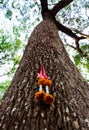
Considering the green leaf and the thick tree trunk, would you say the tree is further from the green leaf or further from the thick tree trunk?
the green leaf

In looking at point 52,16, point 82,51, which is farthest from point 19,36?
point 52,16

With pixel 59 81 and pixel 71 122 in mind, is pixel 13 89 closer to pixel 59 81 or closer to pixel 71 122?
pixel 59 81

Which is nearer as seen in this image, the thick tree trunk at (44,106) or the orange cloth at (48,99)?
the thick tree trunk at (44,106)

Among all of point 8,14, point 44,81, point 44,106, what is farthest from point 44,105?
point 8,14

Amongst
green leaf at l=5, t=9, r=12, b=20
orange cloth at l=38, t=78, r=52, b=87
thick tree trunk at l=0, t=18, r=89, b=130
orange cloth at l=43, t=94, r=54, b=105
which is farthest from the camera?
green leaf at l=5, t=9, r=12, b=20

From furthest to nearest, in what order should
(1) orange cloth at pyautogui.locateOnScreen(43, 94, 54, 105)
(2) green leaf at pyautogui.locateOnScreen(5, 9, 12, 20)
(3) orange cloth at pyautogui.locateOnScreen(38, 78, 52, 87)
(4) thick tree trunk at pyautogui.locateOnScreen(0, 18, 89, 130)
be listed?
1. (2) green leaf at pyautogui.locateOnScreen(5, 9, 12, 20)
2. (3) orange cloth at pyautogui.locateOnScreen(38, 78, 52, 87)
3. (1) orange cloth at pyautogui.locateOnScreen(43, 94, 54, 105)
4. (4) thick tree trunk at pyautogui.locateOnScreen(0, 18, 89, 130)

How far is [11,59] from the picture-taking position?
52.3ft

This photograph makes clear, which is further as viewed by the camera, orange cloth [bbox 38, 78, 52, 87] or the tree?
orange cloth [bbox 38, 78, 52, 87]

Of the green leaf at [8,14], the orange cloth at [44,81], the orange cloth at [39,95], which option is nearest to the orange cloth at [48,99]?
the orange cloth at [39,95]

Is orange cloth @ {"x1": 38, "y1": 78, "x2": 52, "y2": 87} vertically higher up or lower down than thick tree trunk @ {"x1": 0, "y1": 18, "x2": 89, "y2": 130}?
higher up

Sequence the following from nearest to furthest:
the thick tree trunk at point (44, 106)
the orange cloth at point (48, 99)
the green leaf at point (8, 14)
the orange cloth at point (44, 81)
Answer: the thick tree trunk at point (44, 106) < the orange cloth at point (48, 99) < the orange cloth at point (44, 81) < the green leaf at point (8, 14)

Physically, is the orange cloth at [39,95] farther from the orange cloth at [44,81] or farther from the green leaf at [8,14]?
the green leaf at [8,14]

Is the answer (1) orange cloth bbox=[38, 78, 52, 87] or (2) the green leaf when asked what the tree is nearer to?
(1) orange cloth bbox=[38, 78, 52, 87]

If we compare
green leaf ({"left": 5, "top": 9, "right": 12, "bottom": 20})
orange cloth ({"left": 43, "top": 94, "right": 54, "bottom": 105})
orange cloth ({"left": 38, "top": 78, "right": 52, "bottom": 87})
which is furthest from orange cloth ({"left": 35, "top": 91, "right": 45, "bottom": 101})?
green leaf ({"left": 5, "top": 9, "right": 12, "bottom": 20})
